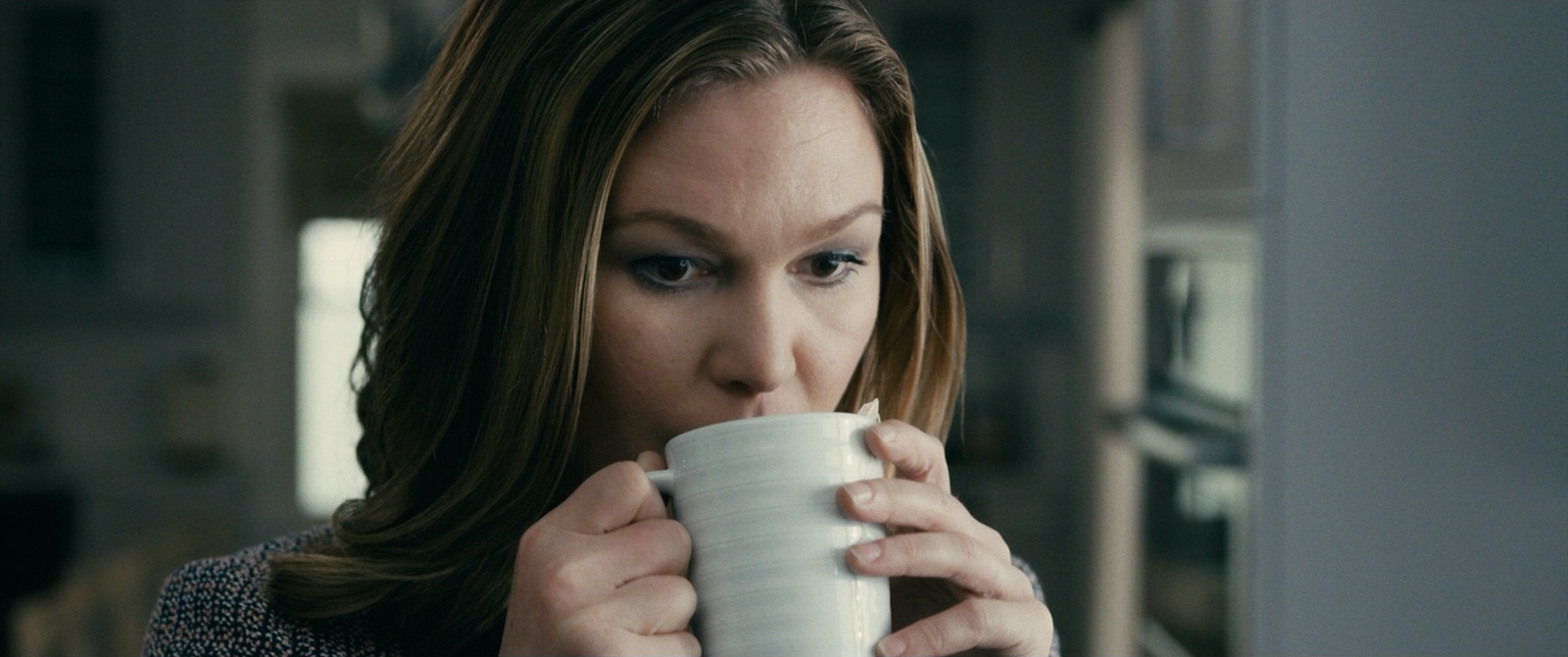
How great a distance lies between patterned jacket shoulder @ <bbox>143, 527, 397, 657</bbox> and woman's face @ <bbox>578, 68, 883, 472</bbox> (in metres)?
0.26

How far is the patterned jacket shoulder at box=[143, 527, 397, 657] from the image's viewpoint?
863mm

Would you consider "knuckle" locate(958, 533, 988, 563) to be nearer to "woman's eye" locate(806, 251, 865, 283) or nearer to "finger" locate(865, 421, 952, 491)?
"finger" locate(865, 421, 952, 491)

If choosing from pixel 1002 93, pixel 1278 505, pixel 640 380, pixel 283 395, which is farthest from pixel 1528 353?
pixel 283 395

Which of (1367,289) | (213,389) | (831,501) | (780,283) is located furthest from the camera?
(213,389)

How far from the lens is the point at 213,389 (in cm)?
485

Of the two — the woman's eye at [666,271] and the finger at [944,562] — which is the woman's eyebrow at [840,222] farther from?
the finger at [944,562]

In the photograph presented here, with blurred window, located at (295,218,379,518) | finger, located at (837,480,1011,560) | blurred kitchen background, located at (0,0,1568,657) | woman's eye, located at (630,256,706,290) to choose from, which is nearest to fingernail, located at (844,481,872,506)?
finger, located at (837,480,1011,560)

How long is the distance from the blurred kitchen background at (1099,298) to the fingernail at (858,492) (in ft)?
2.38

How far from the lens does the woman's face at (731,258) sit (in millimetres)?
750

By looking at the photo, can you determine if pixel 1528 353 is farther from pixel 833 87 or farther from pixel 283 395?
pixel 283 395

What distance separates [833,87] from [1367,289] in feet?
3.25

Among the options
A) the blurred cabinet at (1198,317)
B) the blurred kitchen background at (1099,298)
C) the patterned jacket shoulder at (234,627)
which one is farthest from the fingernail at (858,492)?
the blurred cabinet at (1198,317)

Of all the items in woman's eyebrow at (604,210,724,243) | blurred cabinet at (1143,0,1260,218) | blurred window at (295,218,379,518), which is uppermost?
blurred cabinet at (1143,0,1260,218)

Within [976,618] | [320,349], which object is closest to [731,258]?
[976,618]
